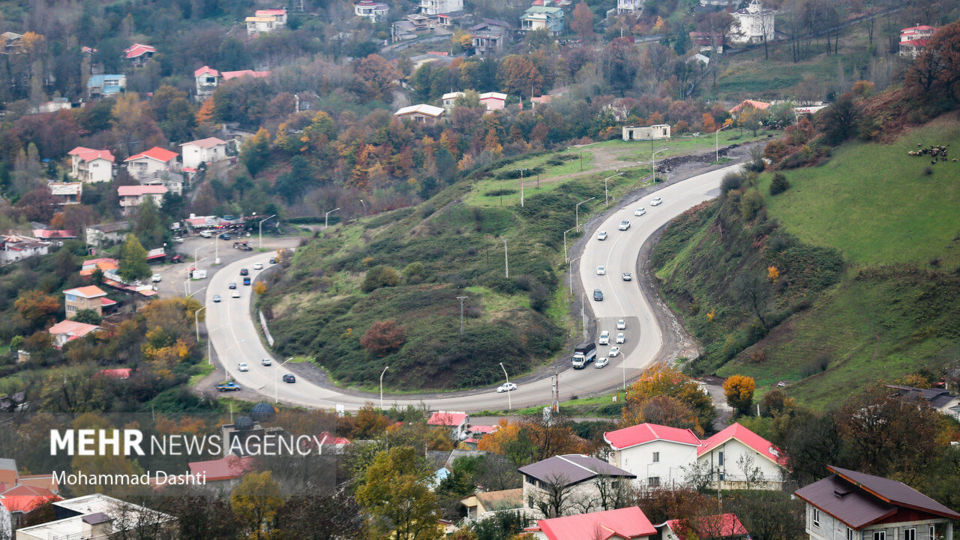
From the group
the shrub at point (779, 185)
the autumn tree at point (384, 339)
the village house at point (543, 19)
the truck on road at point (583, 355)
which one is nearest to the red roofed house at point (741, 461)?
the truck on road at point (583, 355)

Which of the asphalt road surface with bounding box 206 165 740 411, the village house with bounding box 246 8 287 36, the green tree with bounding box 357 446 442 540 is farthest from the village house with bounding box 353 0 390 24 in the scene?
the green tree with bounding box 357 446 442 540

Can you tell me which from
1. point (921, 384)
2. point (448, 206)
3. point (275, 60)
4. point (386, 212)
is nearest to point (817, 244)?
point (921, 384)

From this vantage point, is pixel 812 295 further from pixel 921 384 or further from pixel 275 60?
pixel 275 60

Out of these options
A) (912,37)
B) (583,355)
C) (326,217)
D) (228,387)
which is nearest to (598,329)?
(583,355)

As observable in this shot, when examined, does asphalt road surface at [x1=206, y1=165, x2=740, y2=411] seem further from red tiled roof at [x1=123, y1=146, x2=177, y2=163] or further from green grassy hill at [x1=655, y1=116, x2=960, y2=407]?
red tiled roof at [x1=123, y1=146, x2=177, y2=163]

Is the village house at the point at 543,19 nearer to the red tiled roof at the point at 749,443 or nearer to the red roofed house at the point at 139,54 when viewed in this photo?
the red roofed house at the point at 139,54

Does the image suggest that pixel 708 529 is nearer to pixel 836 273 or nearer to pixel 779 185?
pixel 836 273
